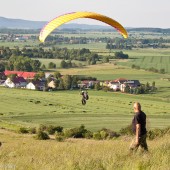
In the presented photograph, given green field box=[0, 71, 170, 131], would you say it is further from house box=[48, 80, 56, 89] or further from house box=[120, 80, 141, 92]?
house box=[48, 80, 56, 89]

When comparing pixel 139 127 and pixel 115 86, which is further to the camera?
pixel 115 86

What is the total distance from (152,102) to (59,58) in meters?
73.9

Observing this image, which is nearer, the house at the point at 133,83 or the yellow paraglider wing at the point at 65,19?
the yellow paraglider wing at the point at 65,19

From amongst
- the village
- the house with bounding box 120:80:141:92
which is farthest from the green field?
the house with bounding box 120:80:141:92

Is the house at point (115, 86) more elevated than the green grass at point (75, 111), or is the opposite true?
the house at point (115, 86)

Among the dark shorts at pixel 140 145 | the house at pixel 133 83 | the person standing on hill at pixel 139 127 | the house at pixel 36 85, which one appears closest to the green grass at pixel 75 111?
the house at pixel 133 83

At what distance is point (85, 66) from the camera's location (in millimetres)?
107375

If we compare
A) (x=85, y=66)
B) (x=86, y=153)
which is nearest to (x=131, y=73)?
(x=85, y=66)

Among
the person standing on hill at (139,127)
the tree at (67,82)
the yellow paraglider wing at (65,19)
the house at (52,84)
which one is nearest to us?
the person standing on hill at (139,127)

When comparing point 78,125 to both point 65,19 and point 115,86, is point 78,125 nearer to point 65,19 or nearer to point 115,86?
point 65,19

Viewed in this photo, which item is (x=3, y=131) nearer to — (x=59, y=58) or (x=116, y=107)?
(x=116, y=107)

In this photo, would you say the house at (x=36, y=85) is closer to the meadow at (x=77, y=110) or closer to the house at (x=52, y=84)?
the house at (x=52, y=84)

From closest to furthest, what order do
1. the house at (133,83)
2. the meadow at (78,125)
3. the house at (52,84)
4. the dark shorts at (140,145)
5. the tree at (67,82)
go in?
1. the meadow at (78,125)
2. the dark shorts at (140,145)
3. the tree at (67,82)
4. the house at (133,83)
5. the house at (52,84)

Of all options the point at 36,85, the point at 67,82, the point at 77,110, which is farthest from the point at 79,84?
the point at 77,110
